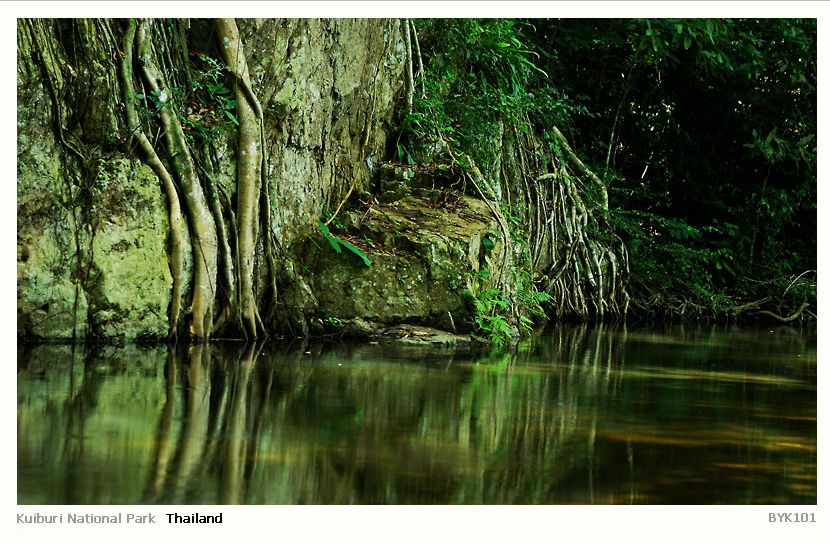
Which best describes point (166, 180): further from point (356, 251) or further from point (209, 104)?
point (356, 251)

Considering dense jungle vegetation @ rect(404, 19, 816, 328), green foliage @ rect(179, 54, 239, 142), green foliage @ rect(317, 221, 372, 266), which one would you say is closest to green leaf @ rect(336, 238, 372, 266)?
green foliage @ rect(317, 221, 372, 266)

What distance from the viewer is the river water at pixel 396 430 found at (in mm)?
2578

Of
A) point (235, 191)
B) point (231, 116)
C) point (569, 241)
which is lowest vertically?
point (569, 241)

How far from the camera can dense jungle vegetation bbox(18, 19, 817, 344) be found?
579 cm

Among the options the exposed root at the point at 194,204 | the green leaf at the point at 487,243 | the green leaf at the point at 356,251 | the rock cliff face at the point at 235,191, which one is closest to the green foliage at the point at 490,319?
the rock cliff face at the point at 235,191

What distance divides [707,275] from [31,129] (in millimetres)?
8805

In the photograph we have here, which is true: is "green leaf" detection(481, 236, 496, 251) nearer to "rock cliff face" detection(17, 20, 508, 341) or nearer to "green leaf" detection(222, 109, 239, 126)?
"rock cliff face" detection(17, 20, 508, 341)

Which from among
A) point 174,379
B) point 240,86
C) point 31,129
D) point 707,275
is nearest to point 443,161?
point 240,86

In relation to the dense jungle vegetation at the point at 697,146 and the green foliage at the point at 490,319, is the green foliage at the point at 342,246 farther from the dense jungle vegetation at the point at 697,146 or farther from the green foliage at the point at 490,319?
the dense jungle vegetation at the point at 697,146

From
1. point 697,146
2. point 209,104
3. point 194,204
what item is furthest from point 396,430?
point 697,146

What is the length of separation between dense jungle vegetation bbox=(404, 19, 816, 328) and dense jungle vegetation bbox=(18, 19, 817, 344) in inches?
2.2

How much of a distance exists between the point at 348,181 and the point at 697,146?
7.14m

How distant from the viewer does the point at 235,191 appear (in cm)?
649

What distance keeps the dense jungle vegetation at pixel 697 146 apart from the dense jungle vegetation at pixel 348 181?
0.18 feet
